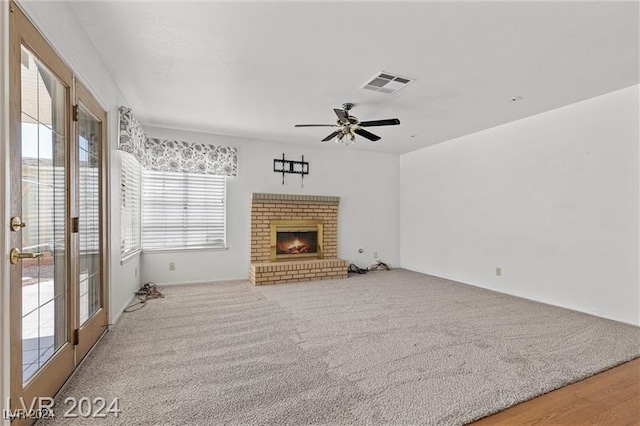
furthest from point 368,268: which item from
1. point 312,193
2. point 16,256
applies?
point 16,256

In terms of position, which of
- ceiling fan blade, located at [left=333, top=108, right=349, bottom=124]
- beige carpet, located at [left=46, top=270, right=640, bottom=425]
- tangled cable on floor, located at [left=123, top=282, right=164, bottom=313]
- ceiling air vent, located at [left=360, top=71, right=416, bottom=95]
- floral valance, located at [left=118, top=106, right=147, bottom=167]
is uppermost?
ceiling air vent, located at [left=360, top=71, right=416, bottom=95]

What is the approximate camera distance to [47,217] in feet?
5.99

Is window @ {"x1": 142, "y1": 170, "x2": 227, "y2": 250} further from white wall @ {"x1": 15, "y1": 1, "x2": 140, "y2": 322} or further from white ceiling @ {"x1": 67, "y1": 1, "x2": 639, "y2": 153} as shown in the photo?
white ceiling @ {"x1": 67, "y1": 1, "x2": 639, "y2": 153}

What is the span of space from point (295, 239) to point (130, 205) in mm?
2639

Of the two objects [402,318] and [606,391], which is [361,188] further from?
[606,391]

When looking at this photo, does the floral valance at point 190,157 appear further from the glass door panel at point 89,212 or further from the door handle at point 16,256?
the door handle at point 16,256

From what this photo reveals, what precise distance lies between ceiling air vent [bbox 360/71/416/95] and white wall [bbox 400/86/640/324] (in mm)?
2178

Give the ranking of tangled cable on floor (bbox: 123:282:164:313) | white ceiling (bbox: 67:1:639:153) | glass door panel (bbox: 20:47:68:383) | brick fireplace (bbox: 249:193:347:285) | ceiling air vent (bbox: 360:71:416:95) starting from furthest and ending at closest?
brick fireplace (bbox: 249:193:347:285)
tangled cable on floor (bbox: 123:282:164:313)
ceiling air vent (bbox: 360:71:416:95)
white ceiling (bbox: 67:1:639:153)
glass door panel (bbox: 20:47:68:383)

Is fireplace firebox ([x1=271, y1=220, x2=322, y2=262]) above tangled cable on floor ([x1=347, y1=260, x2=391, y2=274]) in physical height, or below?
above

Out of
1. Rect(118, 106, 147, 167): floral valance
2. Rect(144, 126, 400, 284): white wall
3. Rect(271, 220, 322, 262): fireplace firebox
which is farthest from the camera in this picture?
Rect(271, 220, 322, 262): fireplace firebox

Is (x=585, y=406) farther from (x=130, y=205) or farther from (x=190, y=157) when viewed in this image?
(x=190, y=157)

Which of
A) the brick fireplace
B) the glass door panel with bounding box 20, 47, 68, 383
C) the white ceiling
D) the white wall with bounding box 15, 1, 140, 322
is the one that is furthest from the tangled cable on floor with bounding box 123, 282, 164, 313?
the white ceiling

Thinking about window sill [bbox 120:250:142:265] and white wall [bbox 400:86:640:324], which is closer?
white wall [bbox 400:86:640:324]

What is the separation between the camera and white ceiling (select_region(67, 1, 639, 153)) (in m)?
2.06
